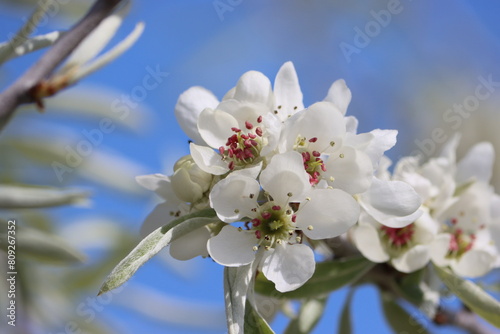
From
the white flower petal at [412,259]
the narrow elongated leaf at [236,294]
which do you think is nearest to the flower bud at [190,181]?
the narrow elongated leaf at [236,294]

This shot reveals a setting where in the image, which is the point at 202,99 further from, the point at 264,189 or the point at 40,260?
the point at 40,260

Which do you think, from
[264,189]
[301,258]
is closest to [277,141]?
[264,189]

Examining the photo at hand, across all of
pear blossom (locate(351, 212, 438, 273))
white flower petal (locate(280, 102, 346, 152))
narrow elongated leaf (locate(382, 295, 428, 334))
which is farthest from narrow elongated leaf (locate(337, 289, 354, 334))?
white flower petal (locate(280, 102, 346, 152))

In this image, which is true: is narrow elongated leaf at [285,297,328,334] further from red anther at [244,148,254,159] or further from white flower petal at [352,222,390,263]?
red anther at [244,148,254,159]

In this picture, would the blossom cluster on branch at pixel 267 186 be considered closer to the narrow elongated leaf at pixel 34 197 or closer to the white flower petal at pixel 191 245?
the white flower petal at pixel 191 245

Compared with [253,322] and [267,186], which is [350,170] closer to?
[267,186]

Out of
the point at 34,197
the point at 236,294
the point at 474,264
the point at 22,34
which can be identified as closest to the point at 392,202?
the point at 236,294
